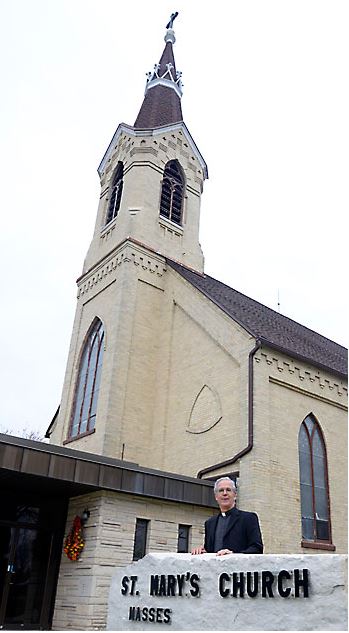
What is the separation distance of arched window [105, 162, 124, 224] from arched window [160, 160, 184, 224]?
1.98 metres

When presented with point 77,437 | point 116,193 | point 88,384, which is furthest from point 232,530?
point 116,193

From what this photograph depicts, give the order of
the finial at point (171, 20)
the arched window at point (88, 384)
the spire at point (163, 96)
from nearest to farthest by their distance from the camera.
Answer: the arched window at point (88, 384), the spire at point (163, 96), the finial at point (171, 20)

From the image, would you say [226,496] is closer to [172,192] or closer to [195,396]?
[195,396]

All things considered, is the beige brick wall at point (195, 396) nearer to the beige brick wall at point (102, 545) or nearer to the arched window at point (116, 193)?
the beige brick wall at point (102, 545)

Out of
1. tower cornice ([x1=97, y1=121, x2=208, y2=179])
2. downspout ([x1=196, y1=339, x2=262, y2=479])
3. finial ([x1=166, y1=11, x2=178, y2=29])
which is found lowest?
downspout ([x1=196, y1=339, x2=262, y2=479])

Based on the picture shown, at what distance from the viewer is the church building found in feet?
39.5

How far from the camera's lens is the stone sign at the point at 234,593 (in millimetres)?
4238

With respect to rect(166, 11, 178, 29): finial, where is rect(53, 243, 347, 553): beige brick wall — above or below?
below

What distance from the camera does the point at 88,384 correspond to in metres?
20.4

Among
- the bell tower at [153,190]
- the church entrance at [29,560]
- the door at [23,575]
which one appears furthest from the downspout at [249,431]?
the bell tower at [153,190]

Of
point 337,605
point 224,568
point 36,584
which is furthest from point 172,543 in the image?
point 337,605

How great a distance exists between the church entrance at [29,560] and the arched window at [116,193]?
14.2m

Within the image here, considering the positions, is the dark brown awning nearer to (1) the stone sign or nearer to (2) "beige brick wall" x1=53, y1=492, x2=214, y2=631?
(2) "beige brick wall" x1=53, y1=492, x2=214, y2=631

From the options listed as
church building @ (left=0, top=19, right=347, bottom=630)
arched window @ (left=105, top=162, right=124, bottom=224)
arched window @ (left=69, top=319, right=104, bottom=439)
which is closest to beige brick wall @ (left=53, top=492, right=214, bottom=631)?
church building @ (left=0, top=19, right=347, bottom=630)
